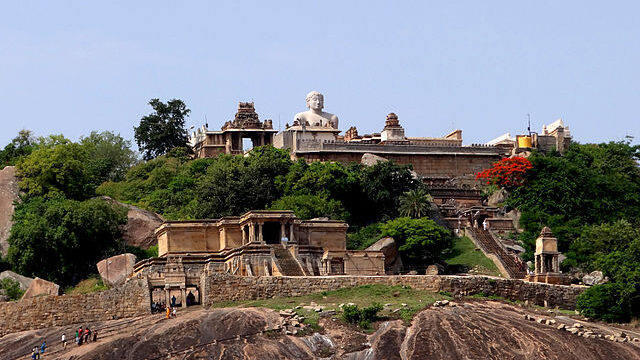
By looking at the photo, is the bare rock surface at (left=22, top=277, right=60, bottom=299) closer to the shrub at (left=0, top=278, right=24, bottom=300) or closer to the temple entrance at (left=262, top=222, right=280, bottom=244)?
the shrub at (left=0, top=278, right=24, bottom=300)

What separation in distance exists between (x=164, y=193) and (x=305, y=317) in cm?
3918

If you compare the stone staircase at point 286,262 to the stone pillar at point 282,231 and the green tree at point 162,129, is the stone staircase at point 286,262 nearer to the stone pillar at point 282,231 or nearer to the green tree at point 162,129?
the stone pillar at point 282,231

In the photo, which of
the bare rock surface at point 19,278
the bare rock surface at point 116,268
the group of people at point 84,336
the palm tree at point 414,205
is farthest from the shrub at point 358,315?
the palm tree at point 414,205

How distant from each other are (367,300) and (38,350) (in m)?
14.7

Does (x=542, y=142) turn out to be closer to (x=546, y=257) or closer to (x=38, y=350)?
(x=546, y=257)

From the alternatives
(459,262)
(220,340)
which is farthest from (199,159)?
(220,340)

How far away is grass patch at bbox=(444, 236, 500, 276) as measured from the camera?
86.4 metres

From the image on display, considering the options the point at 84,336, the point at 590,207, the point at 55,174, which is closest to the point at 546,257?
the point at 590,207

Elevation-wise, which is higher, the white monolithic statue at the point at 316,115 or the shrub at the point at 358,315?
the white monolithic statue at the point at 316,115

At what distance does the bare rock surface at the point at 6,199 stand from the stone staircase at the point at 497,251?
92.4 ft

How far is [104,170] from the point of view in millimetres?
116875

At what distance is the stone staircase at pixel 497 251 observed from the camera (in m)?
84.9

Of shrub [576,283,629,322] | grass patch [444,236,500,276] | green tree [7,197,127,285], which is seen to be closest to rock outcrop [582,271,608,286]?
grass patch [444,236,500,276]

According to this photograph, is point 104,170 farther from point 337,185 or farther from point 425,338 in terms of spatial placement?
point 425,338
